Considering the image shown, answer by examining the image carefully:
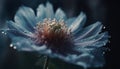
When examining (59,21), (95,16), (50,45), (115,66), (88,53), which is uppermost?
(95,16)

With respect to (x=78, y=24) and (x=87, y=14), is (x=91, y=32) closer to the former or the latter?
(x=78, y=24)

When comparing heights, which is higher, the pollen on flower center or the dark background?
the dark background

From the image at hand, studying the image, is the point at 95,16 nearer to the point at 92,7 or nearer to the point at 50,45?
the point at 92,7

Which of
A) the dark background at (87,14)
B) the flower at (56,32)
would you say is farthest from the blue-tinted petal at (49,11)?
the dark background at (87,14)

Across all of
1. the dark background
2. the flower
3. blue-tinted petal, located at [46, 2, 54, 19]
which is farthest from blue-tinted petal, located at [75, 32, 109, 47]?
the dark background

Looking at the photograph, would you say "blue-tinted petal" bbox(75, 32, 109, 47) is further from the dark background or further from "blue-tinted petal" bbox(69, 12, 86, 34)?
the dark background

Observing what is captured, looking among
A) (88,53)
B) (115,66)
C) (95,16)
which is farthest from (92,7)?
(88,53)

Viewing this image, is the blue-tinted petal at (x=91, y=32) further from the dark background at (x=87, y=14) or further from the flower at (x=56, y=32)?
the dark background at (x=87, y=14)
